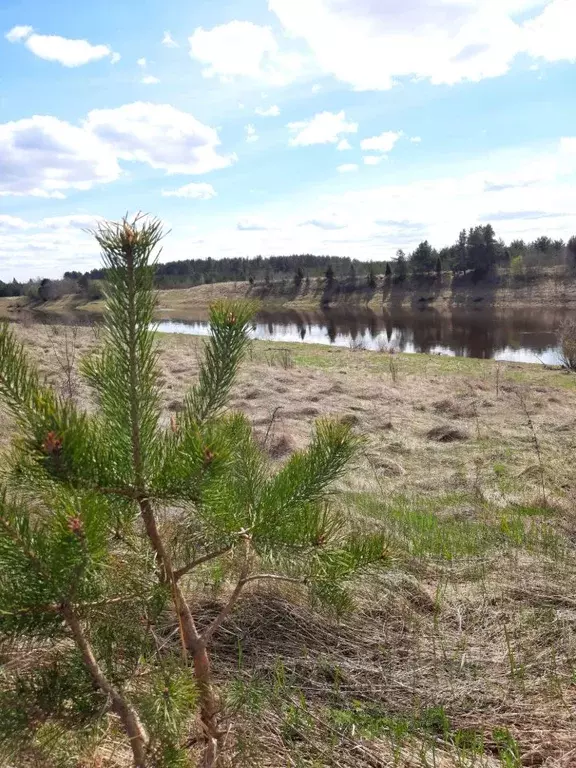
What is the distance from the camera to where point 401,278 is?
66750 mm

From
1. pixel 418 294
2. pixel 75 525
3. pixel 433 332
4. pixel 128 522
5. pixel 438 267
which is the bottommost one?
pixel 128 522

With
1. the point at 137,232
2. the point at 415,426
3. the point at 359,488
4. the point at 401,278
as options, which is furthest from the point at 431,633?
the point at 401,278

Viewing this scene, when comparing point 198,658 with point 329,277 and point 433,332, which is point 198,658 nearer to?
point 433,332

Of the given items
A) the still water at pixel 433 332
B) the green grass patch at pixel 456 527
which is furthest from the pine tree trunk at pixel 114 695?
the still water at pixel 433 332

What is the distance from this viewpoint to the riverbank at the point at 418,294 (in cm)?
5447

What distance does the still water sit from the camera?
26220 mm

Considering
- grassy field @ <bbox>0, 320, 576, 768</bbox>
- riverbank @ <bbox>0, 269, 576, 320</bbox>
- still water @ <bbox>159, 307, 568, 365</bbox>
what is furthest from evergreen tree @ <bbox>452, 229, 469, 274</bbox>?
grassy field @ <bbox>0, 320, 576, 768</bbox>

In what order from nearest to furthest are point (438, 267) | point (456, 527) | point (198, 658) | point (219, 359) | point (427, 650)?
point (219, 359)
point (198, 658)
point (427, 650)
point (456, 527)
point (438, 267)

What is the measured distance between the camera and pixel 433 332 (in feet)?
113

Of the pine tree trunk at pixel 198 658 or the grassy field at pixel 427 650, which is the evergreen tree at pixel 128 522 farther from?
the grassy field at pixel 427 650

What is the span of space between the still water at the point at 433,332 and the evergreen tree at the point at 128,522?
2142 centimetres

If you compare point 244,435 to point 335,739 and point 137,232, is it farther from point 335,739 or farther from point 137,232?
point 335,739

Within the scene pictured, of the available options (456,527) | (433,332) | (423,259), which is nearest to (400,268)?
(423,259)

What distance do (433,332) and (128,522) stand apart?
34.4 metres
